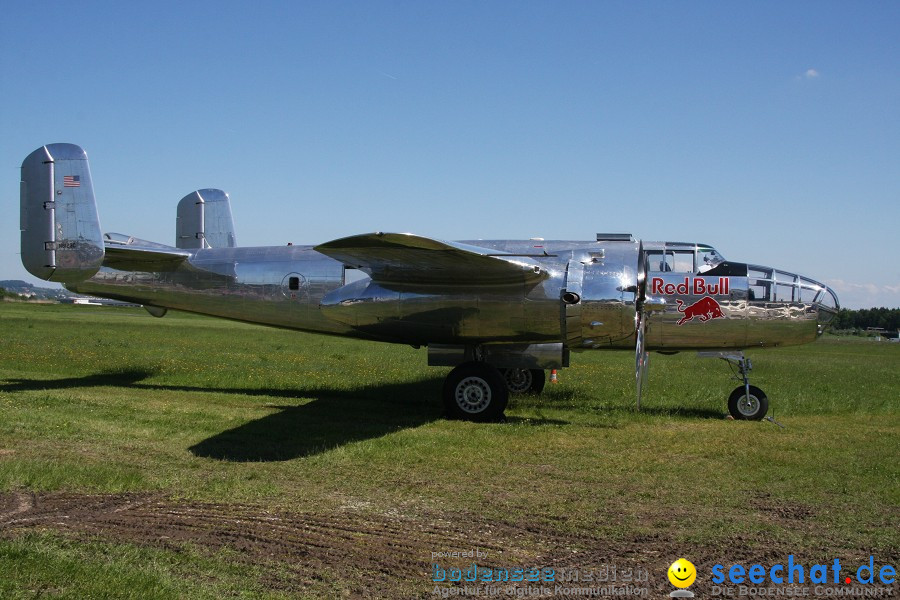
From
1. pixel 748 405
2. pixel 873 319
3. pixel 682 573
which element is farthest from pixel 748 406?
pixel 873 319

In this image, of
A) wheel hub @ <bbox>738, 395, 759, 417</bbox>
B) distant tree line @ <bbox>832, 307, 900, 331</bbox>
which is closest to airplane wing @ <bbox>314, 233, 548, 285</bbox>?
wheel hub @ <bbox>738, 395, 759, 417</bbox>

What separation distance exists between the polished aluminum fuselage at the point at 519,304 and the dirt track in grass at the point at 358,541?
5.18 m

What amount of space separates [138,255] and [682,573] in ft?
40.6

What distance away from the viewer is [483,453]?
9.42 m

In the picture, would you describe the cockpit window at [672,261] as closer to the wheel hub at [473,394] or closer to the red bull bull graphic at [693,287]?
the red bull bull graphic at [693,287]

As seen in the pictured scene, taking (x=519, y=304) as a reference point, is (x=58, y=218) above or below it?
above

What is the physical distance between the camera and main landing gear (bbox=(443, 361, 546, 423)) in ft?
39.3

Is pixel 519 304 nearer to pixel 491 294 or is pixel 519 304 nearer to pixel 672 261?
pixel 491 294

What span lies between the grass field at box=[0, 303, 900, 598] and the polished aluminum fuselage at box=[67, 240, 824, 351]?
139 cm

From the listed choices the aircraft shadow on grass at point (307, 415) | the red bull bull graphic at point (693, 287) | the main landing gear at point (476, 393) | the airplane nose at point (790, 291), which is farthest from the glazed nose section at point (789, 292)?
the main landing gear at point (476, 393)

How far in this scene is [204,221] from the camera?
17.6 metres

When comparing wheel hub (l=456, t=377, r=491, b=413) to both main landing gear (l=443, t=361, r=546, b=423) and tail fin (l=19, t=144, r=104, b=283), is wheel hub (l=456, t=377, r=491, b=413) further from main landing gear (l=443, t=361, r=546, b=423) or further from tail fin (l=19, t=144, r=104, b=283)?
tail fin (l=19, t=144, r=104, b=283)

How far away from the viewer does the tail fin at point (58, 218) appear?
1301cm

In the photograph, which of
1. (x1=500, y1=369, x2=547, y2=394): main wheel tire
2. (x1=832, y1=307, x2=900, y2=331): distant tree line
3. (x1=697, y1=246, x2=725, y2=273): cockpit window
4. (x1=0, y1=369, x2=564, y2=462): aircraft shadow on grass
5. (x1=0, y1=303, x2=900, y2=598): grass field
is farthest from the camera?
(x1=832, y1=307, x2=900, y2=331): distant tree line
